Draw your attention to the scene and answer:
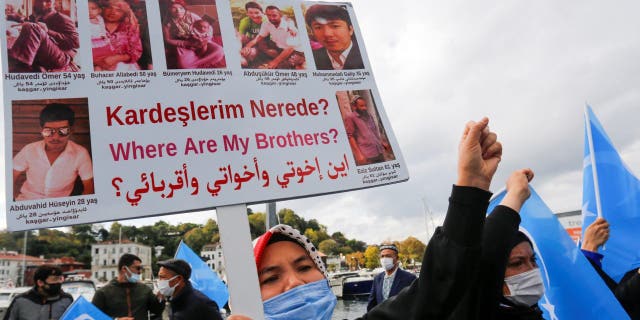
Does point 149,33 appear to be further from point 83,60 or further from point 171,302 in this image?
point 171,302

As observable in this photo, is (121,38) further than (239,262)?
Yes

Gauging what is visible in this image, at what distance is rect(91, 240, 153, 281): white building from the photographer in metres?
86.8

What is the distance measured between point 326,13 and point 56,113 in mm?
1405

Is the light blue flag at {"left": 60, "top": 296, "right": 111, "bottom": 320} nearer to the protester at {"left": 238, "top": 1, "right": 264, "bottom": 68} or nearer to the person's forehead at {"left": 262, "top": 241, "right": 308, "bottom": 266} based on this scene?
the person's forehead at {"left": 262, "top": 241, "right": 308, "bottom": 266}

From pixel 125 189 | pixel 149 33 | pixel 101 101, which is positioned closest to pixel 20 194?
pixel 125 189

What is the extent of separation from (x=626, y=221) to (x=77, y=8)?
440cm

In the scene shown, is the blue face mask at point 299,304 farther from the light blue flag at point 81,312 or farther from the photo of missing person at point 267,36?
the light blue flag at point 81,312

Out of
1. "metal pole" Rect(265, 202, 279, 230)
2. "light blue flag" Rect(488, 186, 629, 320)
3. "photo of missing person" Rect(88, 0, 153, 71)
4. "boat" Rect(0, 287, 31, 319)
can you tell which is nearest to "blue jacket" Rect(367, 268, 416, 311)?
"light blue flag" Rect(488, 186, 629, 320)

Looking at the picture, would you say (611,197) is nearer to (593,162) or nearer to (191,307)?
(593,162)

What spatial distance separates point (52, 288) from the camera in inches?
184

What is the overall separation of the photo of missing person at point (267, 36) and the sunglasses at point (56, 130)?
2.59 feet

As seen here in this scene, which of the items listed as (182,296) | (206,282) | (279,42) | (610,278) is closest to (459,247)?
(279,42)

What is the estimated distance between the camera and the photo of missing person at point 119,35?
5.70ft

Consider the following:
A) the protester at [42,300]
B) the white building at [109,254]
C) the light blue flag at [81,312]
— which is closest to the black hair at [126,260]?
the protester at [42,300]
